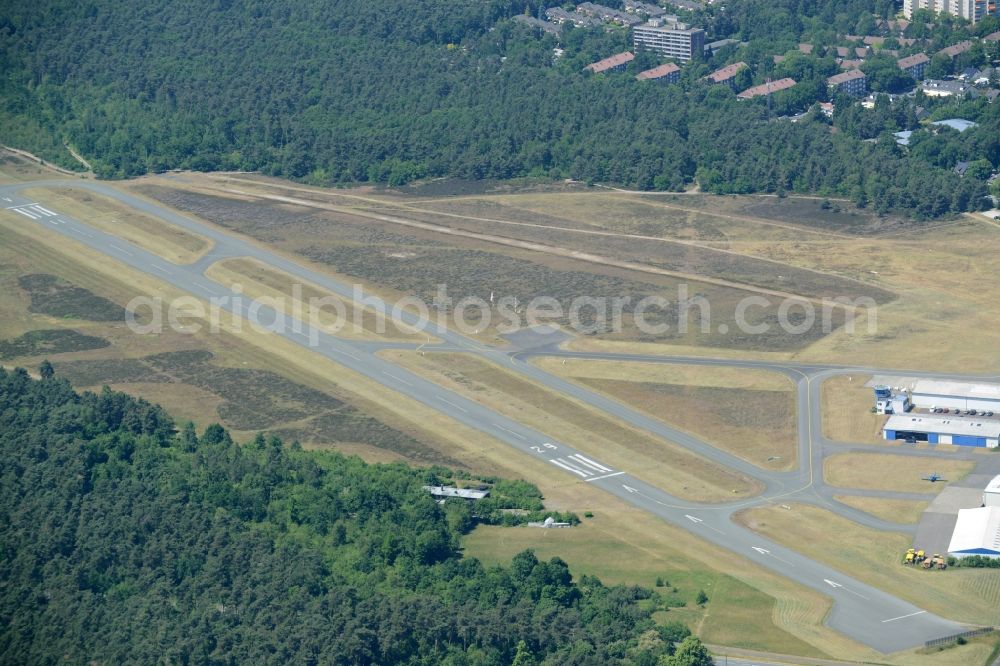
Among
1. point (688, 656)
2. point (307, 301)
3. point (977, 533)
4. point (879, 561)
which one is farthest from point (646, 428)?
point (307, 301)

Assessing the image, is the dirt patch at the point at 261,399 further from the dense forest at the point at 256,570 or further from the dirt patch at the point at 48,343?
the dense forest at the point at 256,570

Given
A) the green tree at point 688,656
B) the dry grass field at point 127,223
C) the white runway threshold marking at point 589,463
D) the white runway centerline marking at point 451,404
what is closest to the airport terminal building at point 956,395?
the white runway threshold marking at point 589,463

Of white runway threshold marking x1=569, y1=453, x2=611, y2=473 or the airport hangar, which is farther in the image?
the airport hangar

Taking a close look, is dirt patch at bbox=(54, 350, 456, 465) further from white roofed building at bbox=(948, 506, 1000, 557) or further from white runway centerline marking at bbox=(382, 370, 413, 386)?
white roofed building at bbox=(948, 506, 1000, 557)

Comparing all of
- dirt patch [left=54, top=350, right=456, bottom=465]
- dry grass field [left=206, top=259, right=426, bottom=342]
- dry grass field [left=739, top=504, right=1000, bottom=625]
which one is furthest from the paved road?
dirt patch [left=54, top=350, right=456, bottom=465]

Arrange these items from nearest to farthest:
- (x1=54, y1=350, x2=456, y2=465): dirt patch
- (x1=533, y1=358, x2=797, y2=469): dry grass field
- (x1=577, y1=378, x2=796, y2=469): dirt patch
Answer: (x1=577, y1=378, x2=796, y2=469): dirt patch < (x1=533, y1=358, x2=797, y2=469): dry grass field < (x1=54, y1=350, x2=456, y2=465): dirt patch

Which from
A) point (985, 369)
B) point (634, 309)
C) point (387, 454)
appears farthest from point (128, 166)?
point (985, 369)
